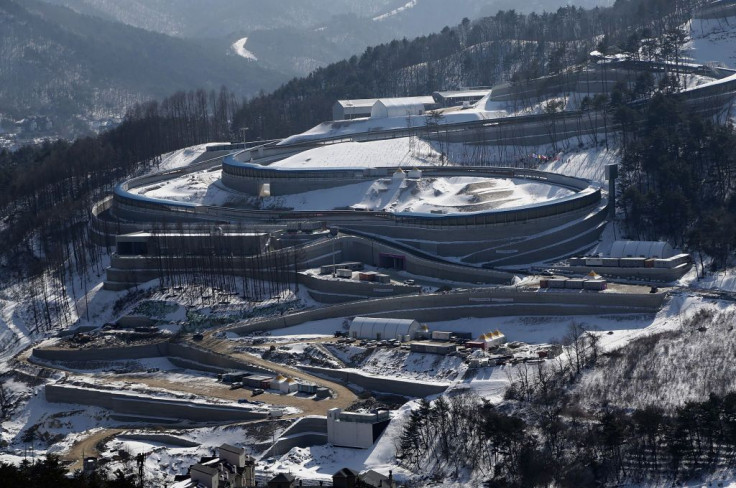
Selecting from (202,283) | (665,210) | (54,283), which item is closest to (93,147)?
(54,283)

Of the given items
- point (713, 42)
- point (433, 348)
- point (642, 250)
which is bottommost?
point (433, 348)

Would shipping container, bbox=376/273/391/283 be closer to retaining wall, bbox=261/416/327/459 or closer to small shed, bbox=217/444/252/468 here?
retaining wall, bbox=261/416/327/459

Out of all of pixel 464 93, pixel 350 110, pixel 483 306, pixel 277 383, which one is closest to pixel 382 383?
pixel 277 383

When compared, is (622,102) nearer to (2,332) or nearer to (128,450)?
(2,332)

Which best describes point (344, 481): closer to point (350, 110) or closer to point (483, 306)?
point (483, 306)

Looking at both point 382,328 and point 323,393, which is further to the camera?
point 382,328

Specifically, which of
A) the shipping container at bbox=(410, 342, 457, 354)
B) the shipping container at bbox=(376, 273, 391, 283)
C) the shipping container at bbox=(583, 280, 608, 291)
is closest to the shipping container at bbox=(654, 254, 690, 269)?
the shipping container at bbox=(583, 280, 608, 291)
